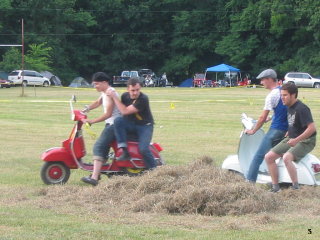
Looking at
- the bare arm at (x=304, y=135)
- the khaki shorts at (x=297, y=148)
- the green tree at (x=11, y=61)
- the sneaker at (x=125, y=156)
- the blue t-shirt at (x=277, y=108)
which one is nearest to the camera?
the bare arm at (x=304, y=135)

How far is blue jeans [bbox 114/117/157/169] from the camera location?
9.88 m

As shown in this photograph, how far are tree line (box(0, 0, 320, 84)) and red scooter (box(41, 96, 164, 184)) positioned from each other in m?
59.8

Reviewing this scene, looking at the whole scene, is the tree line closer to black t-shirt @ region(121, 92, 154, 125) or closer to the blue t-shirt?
black t-shirt @ region(121, 92, 154, 125)

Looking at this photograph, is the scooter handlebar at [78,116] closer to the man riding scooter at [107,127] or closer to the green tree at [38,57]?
the man riding scooter at [107,127]

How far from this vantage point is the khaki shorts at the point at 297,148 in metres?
9.41

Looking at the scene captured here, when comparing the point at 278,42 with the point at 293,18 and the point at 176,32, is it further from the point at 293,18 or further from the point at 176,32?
the point at 176,32

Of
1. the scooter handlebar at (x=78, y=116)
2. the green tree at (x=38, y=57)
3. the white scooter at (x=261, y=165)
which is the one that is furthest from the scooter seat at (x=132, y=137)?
the green tree at (x=38, y=57)

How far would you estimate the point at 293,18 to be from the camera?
2781 inches

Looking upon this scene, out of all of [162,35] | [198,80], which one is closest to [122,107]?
Result: [198,80]

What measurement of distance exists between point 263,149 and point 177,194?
2.11m

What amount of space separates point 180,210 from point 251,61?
69.3 meters

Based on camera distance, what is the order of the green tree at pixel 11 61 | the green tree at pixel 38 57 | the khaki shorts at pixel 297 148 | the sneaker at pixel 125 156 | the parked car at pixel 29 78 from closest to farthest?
the khaki shorts at pixel 297 148
the sneaker at pixel 125 156
the parked car at pixel 29 78
the green tree at pixel 11 61
the green tree at pixel 38 57

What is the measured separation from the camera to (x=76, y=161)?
10219mm

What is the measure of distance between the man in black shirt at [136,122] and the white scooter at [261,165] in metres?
1.16
